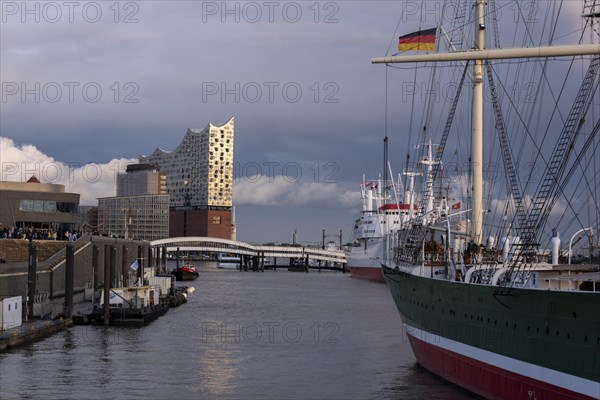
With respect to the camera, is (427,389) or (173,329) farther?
(173,329)

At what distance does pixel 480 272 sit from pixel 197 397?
10.3 metres

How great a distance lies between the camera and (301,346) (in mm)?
44375

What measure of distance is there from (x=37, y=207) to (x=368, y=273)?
213 ft

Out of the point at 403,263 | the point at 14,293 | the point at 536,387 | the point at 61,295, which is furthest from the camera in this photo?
the point at 61,295

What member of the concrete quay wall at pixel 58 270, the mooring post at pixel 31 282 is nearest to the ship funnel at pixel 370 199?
the concrete quay wall at pixel 58 270

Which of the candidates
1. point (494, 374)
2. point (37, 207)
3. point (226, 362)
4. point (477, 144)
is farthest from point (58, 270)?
point (494, 374)

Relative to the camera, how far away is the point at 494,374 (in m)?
26.8

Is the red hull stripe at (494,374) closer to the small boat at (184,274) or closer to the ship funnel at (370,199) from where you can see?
the small boat at (184,274)

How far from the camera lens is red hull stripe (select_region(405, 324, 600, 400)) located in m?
22.3

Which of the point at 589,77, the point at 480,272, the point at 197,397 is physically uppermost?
the point at 589,77

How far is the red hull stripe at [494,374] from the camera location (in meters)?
22.3

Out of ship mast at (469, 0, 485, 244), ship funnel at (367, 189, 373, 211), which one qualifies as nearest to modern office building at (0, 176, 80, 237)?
ship mast at (469, 0, 485, 244)

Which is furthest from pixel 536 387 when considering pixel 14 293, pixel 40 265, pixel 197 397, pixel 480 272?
pixel 40 265

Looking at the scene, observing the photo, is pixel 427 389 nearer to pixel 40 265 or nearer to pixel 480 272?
pixel 480 272
